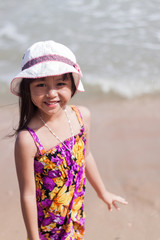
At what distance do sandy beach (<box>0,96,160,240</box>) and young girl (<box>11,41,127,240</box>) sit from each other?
2.47 ft

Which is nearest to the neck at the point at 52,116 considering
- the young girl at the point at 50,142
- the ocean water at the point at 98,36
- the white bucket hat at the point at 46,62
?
the young girl at the point at 50,142

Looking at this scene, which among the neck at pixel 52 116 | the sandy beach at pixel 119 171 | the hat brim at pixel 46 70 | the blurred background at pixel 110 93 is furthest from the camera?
the blurred background at pixel 110 93

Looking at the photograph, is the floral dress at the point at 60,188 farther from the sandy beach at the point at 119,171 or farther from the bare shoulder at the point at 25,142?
the sandy beach at the point at 119,171

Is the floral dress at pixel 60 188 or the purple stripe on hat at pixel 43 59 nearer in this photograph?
the purple stripe on hat at pixel 43 59

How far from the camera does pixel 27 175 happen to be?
6.10 ft

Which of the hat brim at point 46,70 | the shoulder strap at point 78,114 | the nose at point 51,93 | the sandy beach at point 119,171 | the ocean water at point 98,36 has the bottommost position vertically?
the sandy beach at point 119,171

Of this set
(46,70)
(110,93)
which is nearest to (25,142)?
(46,70)

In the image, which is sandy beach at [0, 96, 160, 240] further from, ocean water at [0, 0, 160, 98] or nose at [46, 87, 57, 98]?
nose at [46, 87, 57, 98]

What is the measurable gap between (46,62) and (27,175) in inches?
22.4

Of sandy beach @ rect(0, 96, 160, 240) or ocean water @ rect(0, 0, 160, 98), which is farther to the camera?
ocean water @ rect(0, 0, 160, 98)

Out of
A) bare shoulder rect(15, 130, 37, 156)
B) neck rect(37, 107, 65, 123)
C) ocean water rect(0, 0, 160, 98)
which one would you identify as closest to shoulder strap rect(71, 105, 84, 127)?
neck rect(37, 107, 65, 123)

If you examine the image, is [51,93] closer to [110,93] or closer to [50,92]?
[50,92]

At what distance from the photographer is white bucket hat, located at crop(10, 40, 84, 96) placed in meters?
1.72

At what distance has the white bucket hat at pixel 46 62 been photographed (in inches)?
67.8
